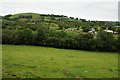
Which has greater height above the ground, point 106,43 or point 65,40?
point 65,40

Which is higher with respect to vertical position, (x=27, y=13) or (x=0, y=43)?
(x=27, y=13)

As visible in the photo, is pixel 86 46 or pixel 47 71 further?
pixel 86 46

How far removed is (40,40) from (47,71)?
3284 cm

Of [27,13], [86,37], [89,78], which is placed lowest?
[89,78]

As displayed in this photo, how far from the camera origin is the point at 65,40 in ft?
188

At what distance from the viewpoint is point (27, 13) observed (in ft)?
545

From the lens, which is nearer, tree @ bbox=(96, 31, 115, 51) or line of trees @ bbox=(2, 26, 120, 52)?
tree @ bbox=(96, 31, 115, 51)

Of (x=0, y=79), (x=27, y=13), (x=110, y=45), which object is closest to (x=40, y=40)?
(x=110, y=45)

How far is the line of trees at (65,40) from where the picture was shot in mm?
55438

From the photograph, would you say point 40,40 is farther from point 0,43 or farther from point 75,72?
point 75,72

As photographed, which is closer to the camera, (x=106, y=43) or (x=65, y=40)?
(x=106, y=43)

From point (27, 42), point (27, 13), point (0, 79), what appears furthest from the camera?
point (27, 13)

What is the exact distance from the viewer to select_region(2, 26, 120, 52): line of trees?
55.4 metres

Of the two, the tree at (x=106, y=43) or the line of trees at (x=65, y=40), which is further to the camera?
the line of trees at (x=65, y=40)
